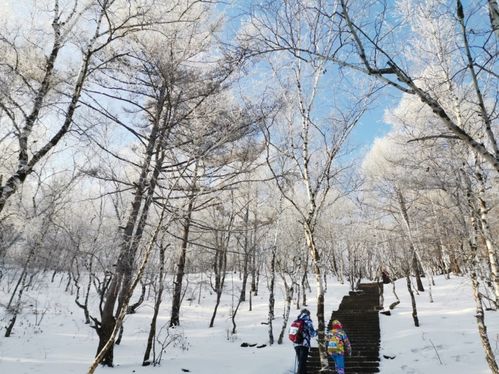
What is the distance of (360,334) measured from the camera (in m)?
12.1

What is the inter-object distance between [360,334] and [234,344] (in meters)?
4.92

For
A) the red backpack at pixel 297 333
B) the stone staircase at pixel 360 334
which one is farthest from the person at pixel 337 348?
the stone staircase at pixel 360 334

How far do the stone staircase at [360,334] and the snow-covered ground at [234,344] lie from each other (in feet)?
1.29

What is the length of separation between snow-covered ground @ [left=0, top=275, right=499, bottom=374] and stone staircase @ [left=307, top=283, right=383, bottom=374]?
1.29 feet

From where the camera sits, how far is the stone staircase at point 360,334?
9203 mm

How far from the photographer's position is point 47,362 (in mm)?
8891

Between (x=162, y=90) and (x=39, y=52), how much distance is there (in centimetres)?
250

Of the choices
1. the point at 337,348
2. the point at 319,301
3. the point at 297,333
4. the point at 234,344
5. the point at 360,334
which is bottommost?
the point at 234,344

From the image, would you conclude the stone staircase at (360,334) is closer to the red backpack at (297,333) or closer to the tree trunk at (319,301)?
the red backpack at (297,333)

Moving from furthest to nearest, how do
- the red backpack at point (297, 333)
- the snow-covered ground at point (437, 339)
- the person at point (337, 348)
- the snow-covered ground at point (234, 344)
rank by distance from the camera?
1. the snow-covered ground at point (234, 344)
2. the snow-covered ground at point (437, 339)
3. the red backpack at point (297, 333)
4. the person at point (337, 348)

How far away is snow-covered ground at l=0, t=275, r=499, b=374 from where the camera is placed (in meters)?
8.62

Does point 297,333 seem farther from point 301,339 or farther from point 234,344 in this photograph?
point 234,344

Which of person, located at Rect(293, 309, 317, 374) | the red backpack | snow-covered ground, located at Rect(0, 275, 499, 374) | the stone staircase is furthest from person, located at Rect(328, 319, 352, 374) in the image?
snow-covered ground, located at Rect(0, 275, 499, 374)

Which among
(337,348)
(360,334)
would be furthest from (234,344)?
(337,348)
